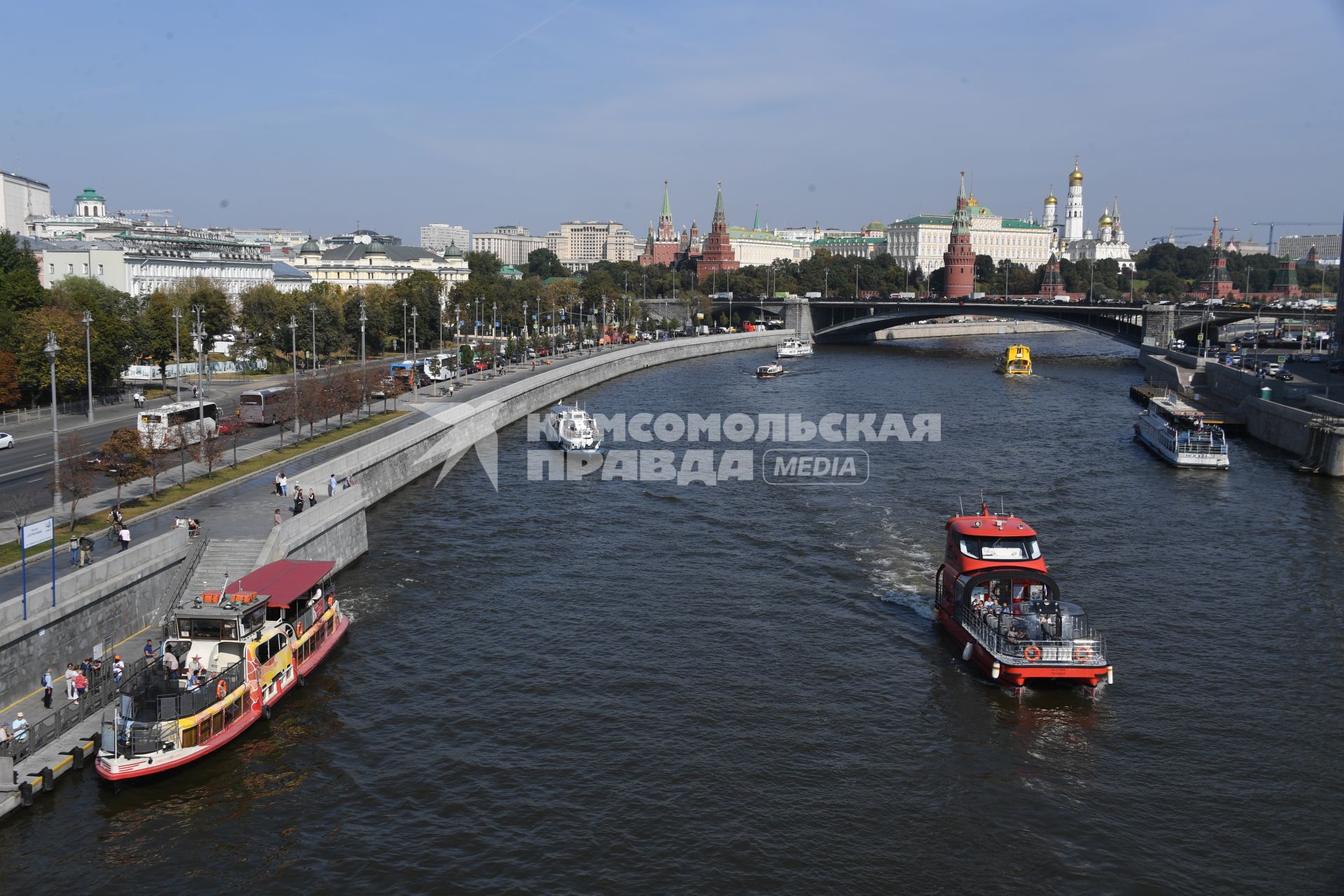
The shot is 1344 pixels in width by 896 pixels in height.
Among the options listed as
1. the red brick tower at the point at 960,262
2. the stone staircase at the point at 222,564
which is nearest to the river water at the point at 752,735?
the stone staircase at the point at 222,564

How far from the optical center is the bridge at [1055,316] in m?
88.4

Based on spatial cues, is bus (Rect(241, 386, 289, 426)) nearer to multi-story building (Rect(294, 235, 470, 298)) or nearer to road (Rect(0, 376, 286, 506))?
road (Rect(0, 376, 286, 506))

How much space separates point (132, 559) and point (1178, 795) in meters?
19.4

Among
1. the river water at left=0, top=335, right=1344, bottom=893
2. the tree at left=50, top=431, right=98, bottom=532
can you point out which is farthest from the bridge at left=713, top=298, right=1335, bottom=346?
the tree at left=50, top=431, right=98, bottom=532

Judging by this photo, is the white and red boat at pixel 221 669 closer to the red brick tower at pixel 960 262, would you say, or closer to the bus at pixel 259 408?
the bus at pixel 259 408

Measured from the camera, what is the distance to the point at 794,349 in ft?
319

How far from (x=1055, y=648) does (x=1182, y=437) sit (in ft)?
87.7

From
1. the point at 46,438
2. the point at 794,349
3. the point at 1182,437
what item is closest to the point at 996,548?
the point at 1182,437

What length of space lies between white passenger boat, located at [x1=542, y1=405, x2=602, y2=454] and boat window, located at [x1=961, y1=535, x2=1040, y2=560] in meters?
23.0

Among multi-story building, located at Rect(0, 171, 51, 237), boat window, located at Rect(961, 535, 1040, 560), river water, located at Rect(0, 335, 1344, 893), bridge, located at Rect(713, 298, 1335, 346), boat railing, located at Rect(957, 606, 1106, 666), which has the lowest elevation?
river water, located at Rect(0, 335, 1344, 893)

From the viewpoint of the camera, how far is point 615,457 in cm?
4459

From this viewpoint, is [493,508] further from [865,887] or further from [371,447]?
[865,887]

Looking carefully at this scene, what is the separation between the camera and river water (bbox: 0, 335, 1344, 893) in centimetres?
1535

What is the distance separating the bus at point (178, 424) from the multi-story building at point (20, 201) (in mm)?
130274
